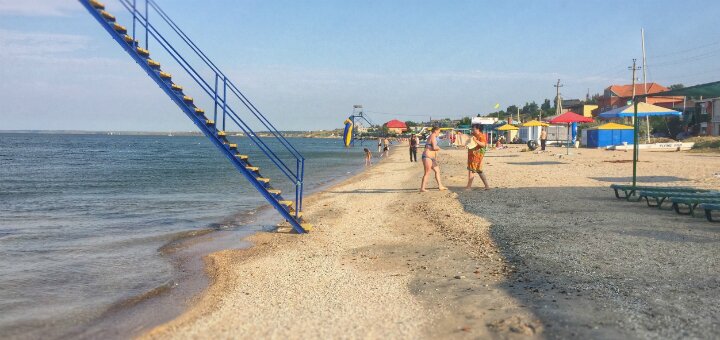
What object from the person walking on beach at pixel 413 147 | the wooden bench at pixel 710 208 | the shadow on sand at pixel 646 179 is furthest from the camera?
the person walking on beach at pixel 413 147

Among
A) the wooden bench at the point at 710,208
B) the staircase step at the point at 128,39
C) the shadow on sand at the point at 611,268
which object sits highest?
the staircase step at the point at 128,39

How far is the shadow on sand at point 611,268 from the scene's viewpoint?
14.8 feet

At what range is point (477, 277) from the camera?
Result: 6297mm

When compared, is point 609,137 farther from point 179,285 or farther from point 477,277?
point 179,285

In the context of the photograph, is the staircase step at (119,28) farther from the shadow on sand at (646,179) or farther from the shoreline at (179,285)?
the shadow on sand at (646,179)

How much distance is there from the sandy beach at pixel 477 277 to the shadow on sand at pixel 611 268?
0.05ft

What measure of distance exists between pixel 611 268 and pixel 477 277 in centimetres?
147

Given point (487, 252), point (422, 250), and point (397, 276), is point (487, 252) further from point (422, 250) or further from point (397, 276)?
point (397, 276)

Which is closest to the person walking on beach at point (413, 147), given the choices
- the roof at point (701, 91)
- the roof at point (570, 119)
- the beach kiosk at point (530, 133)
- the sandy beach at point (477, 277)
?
the roof at point (570, 119)

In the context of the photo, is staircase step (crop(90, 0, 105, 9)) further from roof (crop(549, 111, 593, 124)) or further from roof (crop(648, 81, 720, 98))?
roof (crop(549, 111, 593, 124))

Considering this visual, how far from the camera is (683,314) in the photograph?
4.62 m

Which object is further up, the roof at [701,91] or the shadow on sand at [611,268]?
the roof at [701,91]

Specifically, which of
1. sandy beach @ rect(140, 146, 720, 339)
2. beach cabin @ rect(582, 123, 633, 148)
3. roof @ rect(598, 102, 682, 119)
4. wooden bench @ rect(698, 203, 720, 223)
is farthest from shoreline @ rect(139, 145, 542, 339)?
beach cabin @ rect(582, 123, 633, 148)

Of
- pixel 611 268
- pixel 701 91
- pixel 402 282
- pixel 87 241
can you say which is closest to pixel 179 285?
pixel 402 282
